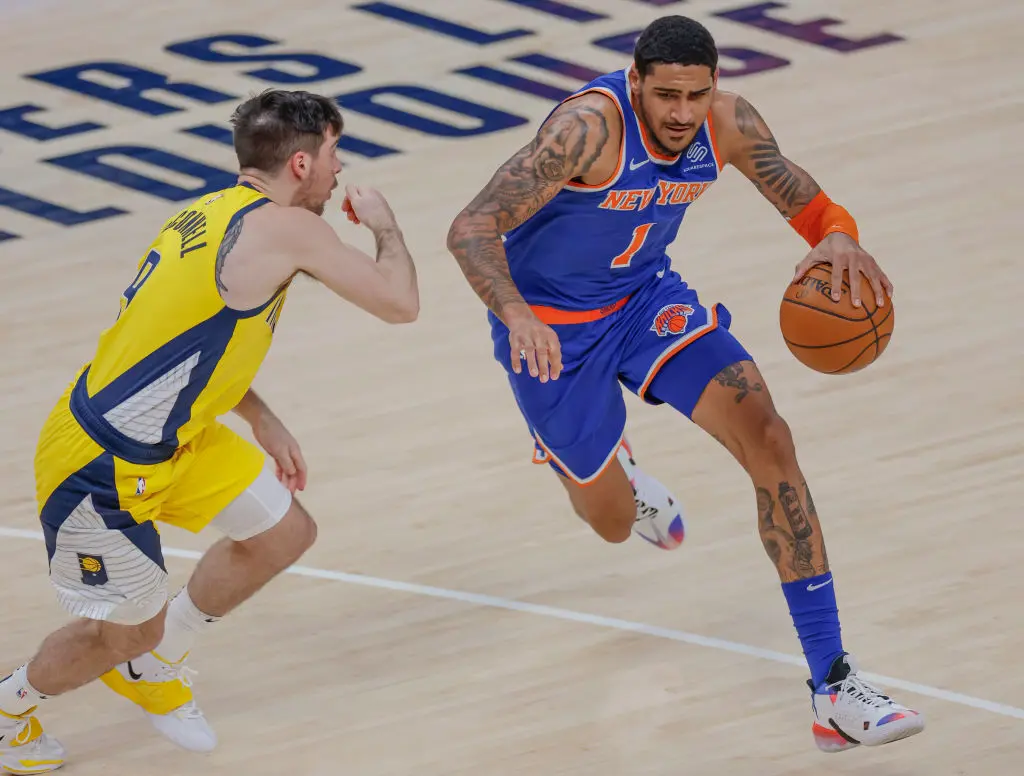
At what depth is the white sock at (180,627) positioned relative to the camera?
5.94m

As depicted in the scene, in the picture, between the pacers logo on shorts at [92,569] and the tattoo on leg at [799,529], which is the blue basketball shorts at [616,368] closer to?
the tattoo on leg at [799,529]

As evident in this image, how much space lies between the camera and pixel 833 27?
12.7m

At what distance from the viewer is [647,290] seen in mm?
6359

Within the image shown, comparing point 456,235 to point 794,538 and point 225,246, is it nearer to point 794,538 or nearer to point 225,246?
point 225,246

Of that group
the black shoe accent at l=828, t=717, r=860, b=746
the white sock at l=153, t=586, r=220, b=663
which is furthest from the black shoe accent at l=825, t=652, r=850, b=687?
the white sock at l=153, t=586, r=220, b=663

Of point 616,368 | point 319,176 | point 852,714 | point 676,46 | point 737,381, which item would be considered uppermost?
point 676,46

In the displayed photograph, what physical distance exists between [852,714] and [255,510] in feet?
6.29

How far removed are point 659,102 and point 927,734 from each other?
2.16 metres

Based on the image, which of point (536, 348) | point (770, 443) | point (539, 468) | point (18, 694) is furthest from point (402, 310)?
point (539, 468)

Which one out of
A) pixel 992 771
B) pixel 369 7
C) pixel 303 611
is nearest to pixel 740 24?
pixel 369 7

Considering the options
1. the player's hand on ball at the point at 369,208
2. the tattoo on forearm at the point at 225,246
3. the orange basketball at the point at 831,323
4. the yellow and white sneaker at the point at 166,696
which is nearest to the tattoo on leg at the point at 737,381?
the orange basketball at the point at 831,323

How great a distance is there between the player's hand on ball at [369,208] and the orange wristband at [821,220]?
1.46 m

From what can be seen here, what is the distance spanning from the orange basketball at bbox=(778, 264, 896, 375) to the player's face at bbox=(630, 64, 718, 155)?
0.62m

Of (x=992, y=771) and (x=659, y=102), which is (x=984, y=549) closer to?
(x=992, y=771)
